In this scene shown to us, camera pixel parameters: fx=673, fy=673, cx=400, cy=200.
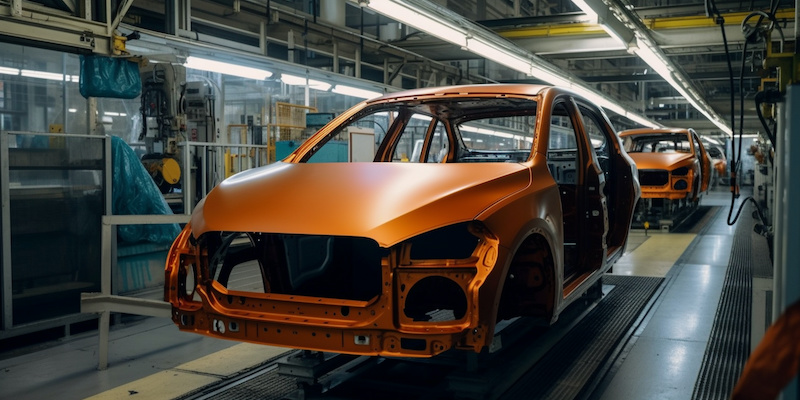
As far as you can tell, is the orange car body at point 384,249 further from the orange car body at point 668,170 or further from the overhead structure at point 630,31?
the orange car body at point 668,170

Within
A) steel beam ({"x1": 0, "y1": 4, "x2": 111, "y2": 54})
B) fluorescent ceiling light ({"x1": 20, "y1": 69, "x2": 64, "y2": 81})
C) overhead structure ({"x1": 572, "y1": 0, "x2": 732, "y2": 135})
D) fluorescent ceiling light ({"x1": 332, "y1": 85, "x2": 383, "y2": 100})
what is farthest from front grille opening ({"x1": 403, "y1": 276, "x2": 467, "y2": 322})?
fluorescent ceiling light ({"x1": 332, "y1": 85, "x2": 383, "y2": 100})

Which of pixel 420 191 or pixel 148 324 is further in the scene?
pixel 148 324

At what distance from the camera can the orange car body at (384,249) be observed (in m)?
2.68

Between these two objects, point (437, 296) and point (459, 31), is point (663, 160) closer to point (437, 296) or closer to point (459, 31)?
point (459, 31)

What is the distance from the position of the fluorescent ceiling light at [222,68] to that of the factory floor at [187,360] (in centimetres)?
399

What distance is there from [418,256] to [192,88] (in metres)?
6.59

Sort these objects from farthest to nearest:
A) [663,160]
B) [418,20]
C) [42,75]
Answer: [663,160], [42,75], [418,20]

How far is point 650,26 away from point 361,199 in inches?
350

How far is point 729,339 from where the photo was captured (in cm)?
436

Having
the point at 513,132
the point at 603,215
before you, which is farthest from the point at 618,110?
the point at 603,215

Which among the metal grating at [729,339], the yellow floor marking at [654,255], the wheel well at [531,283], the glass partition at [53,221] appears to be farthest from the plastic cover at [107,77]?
the metal grating at [729,339]

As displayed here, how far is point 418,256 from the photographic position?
3441mm

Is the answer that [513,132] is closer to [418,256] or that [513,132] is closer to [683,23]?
[683,23]

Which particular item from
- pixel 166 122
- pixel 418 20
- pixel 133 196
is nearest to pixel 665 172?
pixel 418 20
